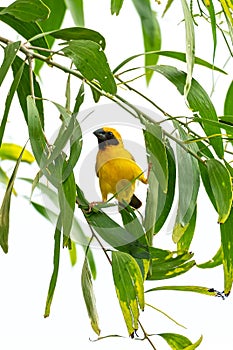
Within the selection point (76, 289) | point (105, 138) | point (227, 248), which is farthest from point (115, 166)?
point (76, 289)

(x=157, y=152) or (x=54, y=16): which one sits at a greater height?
(x=54, y=16)

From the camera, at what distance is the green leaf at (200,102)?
23.3 inches

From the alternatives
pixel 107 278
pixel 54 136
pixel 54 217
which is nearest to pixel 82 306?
pixel 107 278

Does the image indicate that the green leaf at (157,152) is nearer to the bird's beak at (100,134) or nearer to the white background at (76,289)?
the bird's beak at (100,134)

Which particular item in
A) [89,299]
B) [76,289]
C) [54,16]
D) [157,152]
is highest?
[54,16]

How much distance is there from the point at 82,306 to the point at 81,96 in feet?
5.27

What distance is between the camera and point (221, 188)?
0.56m

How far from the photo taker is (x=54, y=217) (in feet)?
2.27

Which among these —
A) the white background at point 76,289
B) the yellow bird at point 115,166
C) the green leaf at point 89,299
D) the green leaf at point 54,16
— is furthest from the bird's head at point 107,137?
the white background at point 76,289

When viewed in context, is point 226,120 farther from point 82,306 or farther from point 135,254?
point 82,306

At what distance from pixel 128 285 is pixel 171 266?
0.07 meters

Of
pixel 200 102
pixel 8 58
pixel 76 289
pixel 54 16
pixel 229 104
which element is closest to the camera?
pixel 8 58

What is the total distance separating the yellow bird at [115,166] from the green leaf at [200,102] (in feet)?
0.21

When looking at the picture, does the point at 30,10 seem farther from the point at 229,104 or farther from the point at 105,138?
the point at 229,104
